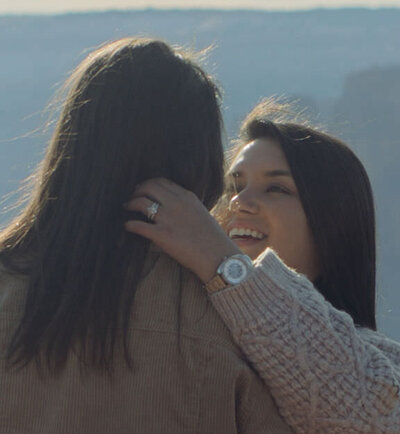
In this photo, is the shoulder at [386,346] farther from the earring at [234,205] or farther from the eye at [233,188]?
the eye at [233,188]

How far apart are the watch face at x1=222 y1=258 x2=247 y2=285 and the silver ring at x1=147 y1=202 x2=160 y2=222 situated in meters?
0.14

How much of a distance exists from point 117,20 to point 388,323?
275 cm

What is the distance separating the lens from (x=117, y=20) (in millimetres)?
5961

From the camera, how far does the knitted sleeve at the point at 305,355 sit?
1.44 metres

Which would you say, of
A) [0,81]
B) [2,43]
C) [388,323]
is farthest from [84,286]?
[2,43]

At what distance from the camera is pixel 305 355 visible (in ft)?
4.79

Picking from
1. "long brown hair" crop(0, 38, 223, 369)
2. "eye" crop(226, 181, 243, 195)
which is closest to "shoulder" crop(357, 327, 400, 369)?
"long brown hair" crop(0, 38, 223, 369)

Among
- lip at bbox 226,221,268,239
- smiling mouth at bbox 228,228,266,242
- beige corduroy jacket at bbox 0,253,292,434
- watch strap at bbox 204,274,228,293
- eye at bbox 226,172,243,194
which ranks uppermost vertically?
eye at bbox 226,172,243,194

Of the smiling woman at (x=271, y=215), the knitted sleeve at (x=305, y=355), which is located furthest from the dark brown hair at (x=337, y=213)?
the knitted sleeve at (x=305, y=355)

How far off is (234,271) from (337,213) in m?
0.90

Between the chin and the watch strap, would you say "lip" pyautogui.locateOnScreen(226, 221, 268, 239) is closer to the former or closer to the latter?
the chin

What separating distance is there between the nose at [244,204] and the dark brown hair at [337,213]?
0.40ft

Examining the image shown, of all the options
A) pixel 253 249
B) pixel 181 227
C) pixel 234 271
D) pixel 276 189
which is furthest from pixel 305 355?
pixel 276 189

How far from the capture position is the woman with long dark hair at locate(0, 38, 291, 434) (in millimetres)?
1347
